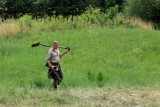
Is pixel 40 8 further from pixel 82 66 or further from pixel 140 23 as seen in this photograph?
pixel 82 66

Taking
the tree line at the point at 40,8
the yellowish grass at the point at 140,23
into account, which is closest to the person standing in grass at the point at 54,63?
the yellowish grass at the point at 140,23

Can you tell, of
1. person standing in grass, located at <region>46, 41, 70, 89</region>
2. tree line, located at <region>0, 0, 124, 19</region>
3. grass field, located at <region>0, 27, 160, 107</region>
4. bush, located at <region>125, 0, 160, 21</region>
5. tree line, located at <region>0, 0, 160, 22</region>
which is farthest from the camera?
tree line, located at <region>0, 0, 124, 19</region>

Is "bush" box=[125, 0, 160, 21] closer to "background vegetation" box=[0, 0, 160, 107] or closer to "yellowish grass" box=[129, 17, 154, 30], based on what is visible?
"background vegetation" box=[0, 0, 160, 107]

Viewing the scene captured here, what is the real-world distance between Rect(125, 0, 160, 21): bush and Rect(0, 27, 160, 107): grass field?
809 cm

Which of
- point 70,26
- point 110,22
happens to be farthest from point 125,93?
point 110,22

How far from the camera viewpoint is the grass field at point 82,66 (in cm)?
1188

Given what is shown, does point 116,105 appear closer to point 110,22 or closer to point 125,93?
point 125,93

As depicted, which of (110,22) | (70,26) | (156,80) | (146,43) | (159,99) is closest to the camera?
(159,99)

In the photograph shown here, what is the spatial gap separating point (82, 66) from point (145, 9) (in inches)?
673

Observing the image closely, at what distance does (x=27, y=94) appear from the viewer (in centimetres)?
1179

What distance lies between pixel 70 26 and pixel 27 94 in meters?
18.2

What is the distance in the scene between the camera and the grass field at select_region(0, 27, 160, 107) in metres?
11.9

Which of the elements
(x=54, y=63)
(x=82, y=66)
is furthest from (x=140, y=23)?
(x=54, y=63)

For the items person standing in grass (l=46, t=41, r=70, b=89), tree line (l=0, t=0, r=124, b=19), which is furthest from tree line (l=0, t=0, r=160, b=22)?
person standing in grass (l=46, t=41, r=70, b=89)
